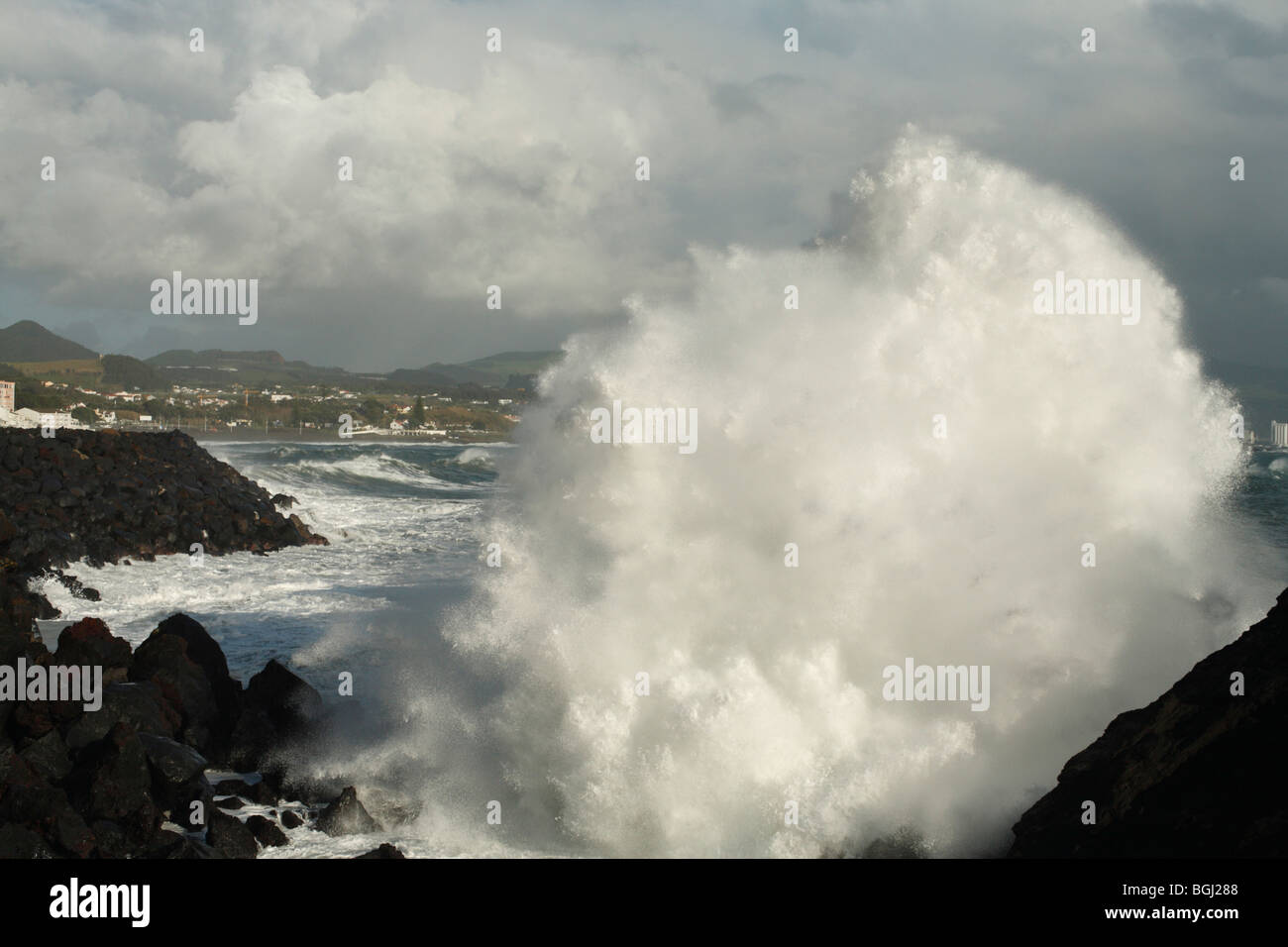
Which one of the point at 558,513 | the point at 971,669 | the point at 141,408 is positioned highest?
the point at 141,408

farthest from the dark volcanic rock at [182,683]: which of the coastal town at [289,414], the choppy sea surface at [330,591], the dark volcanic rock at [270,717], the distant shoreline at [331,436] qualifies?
the distant shoreline at [331,436]

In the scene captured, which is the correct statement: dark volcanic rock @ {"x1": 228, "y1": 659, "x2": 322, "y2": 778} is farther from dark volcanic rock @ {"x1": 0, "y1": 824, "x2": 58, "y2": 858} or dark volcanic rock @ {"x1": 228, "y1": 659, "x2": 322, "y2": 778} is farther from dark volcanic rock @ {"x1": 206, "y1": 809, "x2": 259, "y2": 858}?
dark volcanic rock @ {"x1": 0, "y1": 824, "x2": 58, "y2": 858}

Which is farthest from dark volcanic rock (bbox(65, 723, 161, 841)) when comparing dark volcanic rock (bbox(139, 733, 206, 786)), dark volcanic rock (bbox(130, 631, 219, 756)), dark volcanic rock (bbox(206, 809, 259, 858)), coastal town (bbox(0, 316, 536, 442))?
coastal town (bbox(0, 316, 536, 442))

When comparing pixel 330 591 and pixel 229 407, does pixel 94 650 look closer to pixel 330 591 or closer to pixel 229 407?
pixel 330 591

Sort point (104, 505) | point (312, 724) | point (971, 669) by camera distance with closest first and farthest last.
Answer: point (971, 669), point (312, 724), point (104, 505)

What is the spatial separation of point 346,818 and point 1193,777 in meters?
6.97

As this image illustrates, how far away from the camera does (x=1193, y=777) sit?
6.42 m

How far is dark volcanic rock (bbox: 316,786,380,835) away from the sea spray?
560 mm

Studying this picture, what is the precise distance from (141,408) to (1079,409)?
423 feet

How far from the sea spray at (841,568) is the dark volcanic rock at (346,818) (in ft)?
1.84

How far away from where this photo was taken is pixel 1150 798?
655cm

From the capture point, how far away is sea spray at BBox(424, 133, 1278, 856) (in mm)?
8578
